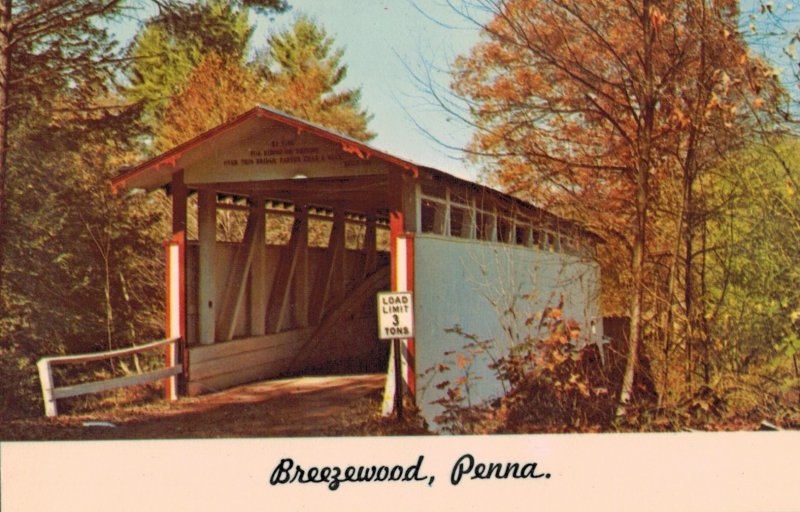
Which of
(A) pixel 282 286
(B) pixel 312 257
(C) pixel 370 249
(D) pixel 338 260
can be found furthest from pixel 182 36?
(C) pixel 370 249

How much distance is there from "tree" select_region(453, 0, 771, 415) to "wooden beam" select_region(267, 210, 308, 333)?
4148 mm

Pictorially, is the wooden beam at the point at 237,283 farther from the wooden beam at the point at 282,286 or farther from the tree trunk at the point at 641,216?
the tree trunk at the point at 641,216

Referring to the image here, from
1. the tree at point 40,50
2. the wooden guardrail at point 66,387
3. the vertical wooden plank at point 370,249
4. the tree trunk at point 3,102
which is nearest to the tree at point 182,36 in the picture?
the tree at point 40,50

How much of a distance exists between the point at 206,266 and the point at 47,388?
3.31 m

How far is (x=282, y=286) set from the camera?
44.1 feet

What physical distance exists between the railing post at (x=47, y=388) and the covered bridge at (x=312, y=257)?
2194mm

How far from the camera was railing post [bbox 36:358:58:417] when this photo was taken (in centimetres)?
863

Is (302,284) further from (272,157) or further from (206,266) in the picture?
(272,157)

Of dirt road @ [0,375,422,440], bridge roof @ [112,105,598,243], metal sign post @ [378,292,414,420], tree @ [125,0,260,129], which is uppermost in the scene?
tree @ [125,0,260,129]

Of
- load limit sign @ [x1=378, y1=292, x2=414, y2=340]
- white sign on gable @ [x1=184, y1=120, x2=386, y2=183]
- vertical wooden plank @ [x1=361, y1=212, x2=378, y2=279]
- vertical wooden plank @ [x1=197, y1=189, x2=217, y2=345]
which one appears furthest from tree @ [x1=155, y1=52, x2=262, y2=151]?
load limit sign @ [x1=378, y1=292, x2=414, y2=340]

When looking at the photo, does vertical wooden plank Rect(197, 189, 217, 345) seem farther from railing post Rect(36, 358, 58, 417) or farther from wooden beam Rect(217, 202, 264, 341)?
railing post Rect(36, 358, 58, 417)

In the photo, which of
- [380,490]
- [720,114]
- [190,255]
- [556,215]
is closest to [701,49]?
[720,114]

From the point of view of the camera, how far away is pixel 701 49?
27.3 feet

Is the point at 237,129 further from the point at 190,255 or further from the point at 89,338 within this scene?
the point at 89,338
